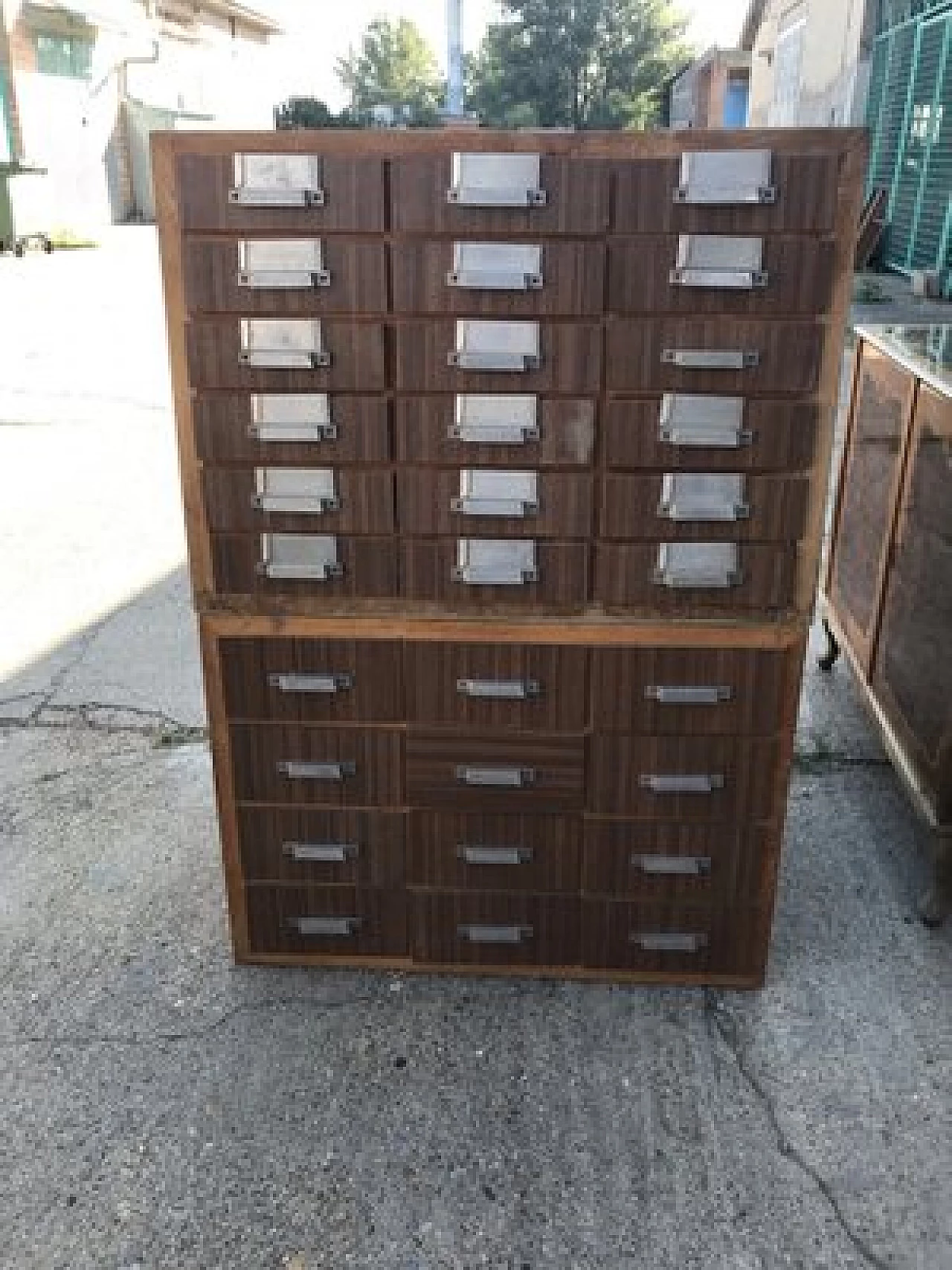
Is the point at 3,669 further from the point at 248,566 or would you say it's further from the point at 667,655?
the point at 667,655

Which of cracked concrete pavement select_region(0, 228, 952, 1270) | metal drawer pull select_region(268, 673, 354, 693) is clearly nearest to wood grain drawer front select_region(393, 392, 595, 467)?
metal drawer pull select_region(268, 673, 354, 693)

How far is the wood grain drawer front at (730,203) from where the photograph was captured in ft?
5.71

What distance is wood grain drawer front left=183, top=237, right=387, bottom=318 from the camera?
1837mm

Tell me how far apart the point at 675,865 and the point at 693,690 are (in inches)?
15.7

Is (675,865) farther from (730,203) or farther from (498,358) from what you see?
(730,203)

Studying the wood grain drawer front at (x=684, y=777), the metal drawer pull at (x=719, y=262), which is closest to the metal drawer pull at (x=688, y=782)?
the wood grain drawer front at (x=684, y=777)

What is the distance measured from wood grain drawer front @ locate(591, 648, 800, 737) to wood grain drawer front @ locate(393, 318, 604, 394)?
51cm

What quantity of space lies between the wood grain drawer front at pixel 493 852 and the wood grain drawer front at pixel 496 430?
0.74 metres

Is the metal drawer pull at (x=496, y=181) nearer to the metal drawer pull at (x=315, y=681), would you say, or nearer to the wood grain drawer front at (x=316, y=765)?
the metal drawer pull at (x=315, y=681)

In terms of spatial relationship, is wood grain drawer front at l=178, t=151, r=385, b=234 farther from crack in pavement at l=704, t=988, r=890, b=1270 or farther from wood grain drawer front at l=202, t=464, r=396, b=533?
crack in pavement at l=704, t=988, r=890, b=1270

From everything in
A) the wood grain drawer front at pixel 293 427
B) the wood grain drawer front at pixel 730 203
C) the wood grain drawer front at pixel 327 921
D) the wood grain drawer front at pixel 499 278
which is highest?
the wood grain drawer front at pixel 730 203

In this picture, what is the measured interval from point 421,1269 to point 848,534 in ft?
7.92

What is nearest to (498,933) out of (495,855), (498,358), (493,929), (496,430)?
(493,929)

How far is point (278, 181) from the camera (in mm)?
1797
